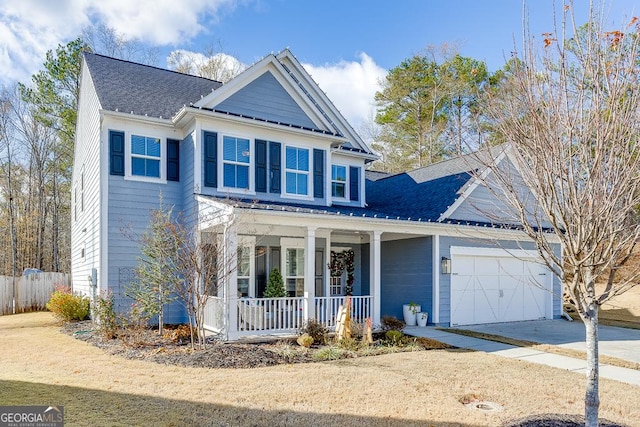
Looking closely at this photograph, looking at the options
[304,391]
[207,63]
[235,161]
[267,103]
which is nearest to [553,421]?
[304,391]

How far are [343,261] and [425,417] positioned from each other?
1015 centimetres

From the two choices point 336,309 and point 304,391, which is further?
point 336,309

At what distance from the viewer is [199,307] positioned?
9.33 meters

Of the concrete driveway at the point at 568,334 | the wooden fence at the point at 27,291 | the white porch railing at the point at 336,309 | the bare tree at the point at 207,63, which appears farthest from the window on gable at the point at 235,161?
the bare tree at the point at 207,63

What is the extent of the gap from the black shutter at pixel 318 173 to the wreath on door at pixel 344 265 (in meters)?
2.49

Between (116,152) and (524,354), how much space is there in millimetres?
11046

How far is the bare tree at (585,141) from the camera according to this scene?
4.02 meters

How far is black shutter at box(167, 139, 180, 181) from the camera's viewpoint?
1286cm

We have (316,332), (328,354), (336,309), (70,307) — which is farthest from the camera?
(70,307)

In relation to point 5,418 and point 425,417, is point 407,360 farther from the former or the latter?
point 5,418

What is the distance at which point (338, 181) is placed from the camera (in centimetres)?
1546

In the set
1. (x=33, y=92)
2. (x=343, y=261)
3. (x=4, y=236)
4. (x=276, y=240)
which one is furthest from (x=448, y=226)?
(x=4, y=236)

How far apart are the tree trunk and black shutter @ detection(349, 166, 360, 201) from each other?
Answer: 37.1 ft

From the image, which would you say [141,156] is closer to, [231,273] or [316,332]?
[231,273]
